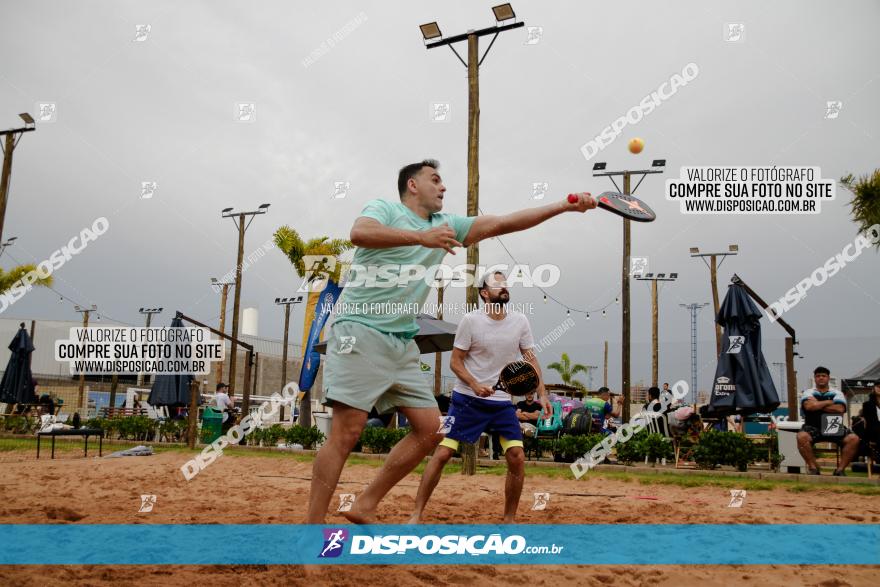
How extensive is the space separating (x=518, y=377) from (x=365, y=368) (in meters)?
2.00

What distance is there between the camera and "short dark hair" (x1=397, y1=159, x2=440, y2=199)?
12.5ft

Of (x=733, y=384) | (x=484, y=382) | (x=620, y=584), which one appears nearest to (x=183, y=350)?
(x=733, y=384)

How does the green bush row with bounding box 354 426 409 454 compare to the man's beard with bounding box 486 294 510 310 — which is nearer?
the man's beard with bounding box 486 294 510 310

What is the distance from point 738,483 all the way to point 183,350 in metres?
15.6

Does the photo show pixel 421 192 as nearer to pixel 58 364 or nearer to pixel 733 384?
pixel 733 384

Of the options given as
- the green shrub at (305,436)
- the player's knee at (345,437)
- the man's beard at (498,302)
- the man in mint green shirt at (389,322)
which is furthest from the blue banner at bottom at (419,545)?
the green shrub at (305,436)

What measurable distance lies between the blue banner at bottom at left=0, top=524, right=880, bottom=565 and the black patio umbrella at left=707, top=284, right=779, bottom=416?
757cm

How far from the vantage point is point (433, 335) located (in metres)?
12.6

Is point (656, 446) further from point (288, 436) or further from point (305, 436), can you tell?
point (288, 436)

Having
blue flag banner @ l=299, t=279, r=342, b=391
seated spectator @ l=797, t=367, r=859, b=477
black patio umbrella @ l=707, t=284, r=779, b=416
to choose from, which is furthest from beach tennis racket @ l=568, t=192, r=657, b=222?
blue flag banner @ l=299, t=279, r=342, b=391

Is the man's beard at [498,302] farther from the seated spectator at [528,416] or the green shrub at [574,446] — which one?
the seated spectator at [528,416]

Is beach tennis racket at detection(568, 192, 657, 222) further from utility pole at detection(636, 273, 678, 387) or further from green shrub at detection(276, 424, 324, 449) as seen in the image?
utility pole at detection(636, 273, 678, 387)

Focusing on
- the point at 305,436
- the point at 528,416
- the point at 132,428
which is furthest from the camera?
the point at 132,428

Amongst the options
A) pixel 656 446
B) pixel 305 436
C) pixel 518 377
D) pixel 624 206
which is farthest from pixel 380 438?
pixel 624 206
